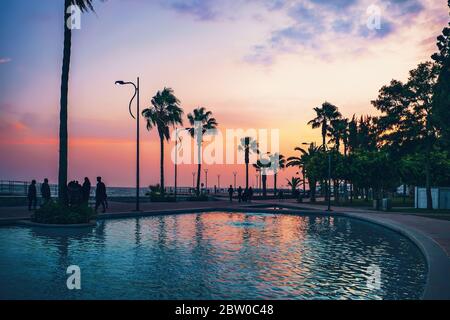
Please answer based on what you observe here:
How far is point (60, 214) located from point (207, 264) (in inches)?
461

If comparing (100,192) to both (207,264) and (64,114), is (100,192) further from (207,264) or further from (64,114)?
(207,264)

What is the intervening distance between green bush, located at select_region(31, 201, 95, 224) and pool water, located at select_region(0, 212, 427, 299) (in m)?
1.19

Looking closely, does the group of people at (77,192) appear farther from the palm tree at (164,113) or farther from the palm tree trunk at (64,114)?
the palm tree at (164,113)

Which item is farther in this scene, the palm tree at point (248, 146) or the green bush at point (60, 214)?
the palm tree at point (248, 146)

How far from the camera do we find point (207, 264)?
11648mm

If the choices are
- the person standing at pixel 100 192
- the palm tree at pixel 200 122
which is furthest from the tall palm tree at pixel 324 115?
the person standing at pixel 100 192

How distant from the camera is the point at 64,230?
19453 millimetres

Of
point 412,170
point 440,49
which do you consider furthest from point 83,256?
point 412,170

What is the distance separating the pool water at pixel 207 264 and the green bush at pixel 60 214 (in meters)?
1.19

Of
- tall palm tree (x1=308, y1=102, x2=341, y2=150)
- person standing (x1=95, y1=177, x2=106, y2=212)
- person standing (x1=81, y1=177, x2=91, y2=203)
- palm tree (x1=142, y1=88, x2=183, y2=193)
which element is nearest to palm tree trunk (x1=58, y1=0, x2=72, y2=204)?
person standing (x1=81, y1=177, x2=91, y2=203)

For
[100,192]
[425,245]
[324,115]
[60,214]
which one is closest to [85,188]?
[100,192]

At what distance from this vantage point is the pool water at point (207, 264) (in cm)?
Result: 873

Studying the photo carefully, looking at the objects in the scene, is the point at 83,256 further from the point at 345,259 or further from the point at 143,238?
the point at 345,259
